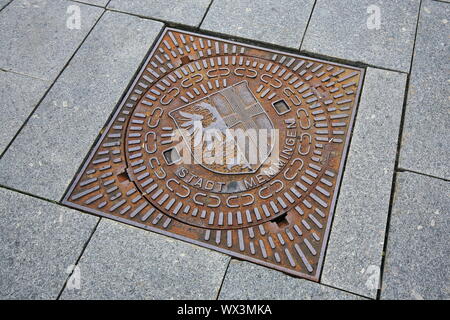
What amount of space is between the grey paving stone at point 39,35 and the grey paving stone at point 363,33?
2.16 meters

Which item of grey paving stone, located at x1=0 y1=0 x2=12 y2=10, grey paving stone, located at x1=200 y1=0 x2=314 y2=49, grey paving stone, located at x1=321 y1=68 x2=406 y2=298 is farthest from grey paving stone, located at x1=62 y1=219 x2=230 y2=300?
grey paving stone, located at x1=0 y1=0 x2=12 y2=10

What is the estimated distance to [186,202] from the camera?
2.95 meters

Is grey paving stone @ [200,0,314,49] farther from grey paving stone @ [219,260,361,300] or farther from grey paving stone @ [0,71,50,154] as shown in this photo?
grey paving stone @ [219,260,361,300]

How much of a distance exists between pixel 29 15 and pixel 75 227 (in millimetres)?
2371

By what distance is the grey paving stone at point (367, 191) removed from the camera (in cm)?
266

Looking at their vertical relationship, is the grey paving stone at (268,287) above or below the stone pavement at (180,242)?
below

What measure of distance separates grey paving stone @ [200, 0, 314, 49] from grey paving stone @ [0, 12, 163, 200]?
594 millimetres

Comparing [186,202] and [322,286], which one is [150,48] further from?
[322,286]

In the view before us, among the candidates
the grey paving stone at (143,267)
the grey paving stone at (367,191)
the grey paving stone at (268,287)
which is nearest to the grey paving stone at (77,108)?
the grey paving stone at (143,267)

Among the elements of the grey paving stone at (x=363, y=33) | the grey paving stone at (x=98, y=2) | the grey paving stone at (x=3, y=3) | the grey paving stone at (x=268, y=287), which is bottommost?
the grey paving stone at (x=268, y=287)

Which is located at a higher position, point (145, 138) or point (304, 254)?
point (145, 138)

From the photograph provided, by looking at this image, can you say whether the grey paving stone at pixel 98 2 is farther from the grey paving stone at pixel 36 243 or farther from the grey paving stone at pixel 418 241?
the grey paving stone at pixel 418 241

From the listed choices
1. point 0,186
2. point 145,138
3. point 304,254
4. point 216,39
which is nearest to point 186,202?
point 145,138

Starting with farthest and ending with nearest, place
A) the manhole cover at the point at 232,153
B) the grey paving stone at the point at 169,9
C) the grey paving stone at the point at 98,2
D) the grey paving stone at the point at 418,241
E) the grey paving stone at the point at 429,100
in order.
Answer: the grey paving stone at the point at 98,2, the grey paving stone at the point at 169,9, the grey paving stone at the point at 429,100, the manhole cover at the point at 232,153, the grey paving stone at the point at 418,241
